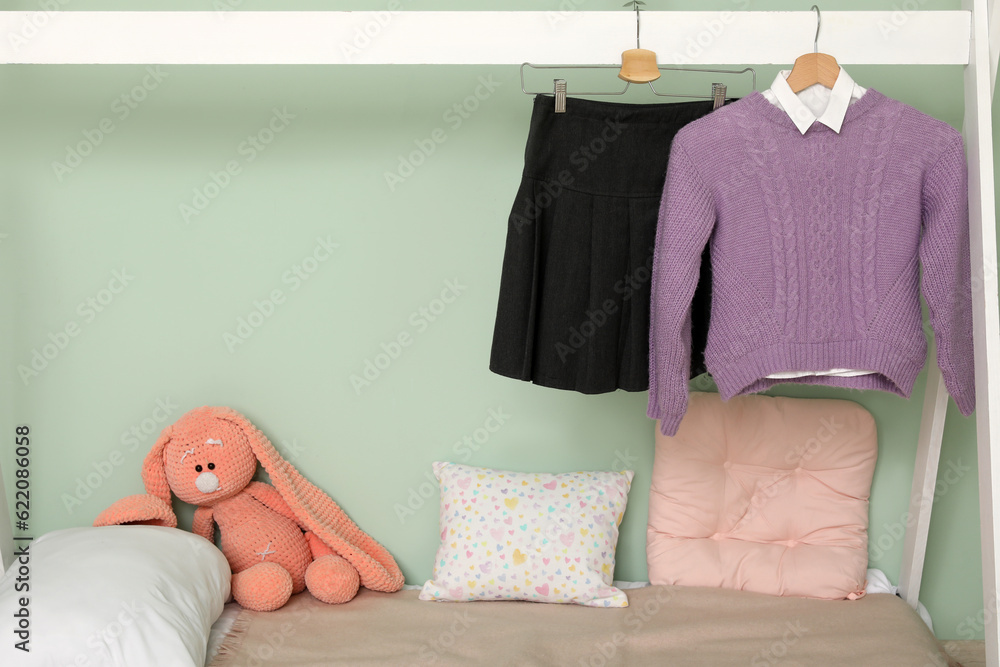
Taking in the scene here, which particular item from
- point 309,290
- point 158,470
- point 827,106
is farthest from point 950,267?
point 158,470

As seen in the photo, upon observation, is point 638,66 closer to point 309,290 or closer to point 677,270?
point 677,270

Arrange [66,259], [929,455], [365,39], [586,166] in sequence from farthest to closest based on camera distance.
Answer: [66,259] → [929,455] → [586,166] → [365,39]

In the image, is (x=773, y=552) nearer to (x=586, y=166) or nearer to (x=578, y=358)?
(x=578, y=358)

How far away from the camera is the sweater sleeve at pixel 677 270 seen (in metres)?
1.37

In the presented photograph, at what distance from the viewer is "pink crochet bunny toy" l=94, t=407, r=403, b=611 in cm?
175

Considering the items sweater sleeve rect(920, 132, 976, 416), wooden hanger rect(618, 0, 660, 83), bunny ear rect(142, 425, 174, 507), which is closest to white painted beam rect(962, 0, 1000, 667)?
sweater sleeve rect(920, 132, 976, 416)

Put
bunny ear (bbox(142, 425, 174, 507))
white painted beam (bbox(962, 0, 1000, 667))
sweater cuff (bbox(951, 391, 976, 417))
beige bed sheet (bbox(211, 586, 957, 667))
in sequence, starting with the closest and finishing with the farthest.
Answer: white painted beam (bbox(962, 0, 1000, 667)) < sweater cuff (bbox(951, 391, 976, 417)) < beige bed sheet (bbox(211, 586, 957, 667)) < bunny ear (bbox(142, 425, 174, 507))

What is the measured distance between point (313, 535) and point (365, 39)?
3.65 ft

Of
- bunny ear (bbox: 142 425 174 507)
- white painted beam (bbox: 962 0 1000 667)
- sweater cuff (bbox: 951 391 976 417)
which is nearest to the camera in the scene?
white painted beam (bbox: 962 0 1000 667)

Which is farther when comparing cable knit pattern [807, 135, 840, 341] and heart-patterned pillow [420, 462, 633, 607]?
heart-patterned pillow [420, 462, 633, 607]

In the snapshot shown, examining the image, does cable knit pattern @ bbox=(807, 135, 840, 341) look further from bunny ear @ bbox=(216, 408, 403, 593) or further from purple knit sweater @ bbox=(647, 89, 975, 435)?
bunny ear @ bbox=(216, 408, 403, 593)

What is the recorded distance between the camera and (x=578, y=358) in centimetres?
151

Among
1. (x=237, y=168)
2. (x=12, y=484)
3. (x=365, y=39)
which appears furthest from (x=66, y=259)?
(x=365, y=39)

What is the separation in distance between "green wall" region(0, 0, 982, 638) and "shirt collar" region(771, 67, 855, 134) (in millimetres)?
394
